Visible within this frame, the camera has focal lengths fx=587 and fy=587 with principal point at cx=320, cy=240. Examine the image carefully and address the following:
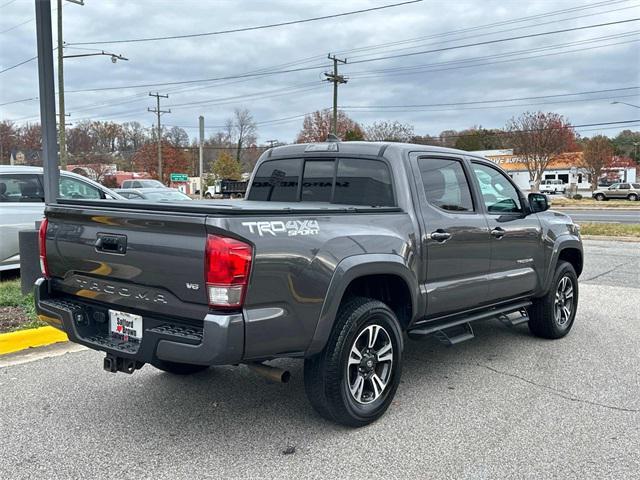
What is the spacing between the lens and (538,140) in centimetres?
5084

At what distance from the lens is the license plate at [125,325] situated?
3.53m

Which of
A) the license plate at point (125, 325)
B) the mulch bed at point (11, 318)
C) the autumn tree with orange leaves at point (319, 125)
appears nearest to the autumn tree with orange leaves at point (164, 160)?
the autumn tree with orange leaves at point (319, 125)

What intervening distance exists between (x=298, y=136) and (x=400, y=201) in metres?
59.6

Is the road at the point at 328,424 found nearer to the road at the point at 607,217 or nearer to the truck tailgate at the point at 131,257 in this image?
the truck tailgate at the point at 131,257

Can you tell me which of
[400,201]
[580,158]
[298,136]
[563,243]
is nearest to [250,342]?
[400,201]

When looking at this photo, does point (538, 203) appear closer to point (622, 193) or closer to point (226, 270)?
point (226, 270)

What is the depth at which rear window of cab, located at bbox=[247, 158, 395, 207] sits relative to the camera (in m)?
4.55

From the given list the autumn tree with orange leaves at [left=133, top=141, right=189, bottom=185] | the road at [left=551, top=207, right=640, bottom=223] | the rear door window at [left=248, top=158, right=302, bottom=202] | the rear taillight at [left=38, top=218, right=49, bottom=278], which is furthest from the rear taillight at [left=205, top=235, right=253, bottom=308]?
the autumn tree with orange leaves at [left=133, top=141, right=189, bottom=185]

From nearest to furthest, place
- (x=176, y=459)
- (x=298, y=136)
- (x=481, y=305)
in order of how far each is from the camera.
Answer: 1. (x=176, y=459)
2. (x=481, y=305)
3. (x=298, y=136)

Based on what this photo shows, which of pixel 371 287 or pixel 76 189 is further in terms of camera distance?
pixel 76 189

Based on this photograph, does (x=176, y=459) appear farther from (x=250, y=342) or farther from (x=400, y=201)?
(x=400, y=201)

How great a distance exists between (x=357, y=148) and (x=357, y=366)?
1.77 metres

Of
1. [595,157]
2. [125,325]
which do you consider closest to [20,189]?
[125,325]

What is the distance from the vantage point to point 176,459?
11.2 ft
